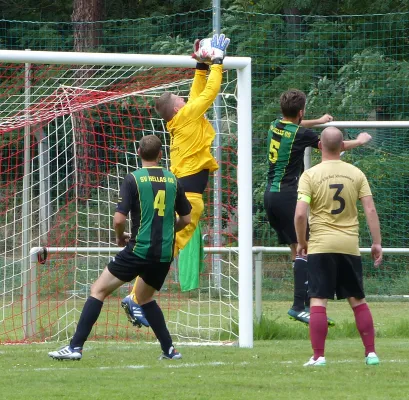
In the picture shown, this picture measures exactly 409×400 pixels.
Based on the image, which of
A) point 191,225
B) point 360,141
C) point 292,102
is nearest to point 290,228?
point 191,225

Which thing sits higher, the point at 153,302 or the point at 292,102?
the point at 292,102

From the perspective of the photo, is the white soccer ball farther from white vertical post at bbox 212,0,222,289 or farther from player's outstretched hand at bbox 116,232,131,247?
player's outstretched hand at bbox 116,232,131,247

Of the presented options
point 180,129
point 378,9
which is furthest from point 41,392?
point 378,9

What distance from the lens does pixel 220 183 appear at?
37.4ft

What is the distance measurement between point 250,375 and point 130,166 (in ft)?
16.7

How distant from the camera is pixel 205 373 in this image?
25.0 feet

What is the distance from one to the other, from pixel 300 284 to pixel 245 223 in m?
0.79

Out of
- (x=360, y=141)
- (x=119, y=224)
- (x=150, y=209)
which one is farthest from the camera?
(x=360, y=141)

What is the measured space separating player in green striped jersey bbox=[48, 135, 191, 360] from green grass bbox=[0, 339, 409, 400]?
29 cm

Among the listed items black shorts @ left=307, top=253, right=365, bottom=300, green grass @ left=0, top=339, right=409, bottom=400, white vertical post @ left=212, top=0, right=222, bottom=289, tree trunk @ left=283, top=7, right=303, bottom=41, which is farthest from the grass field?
tree trunk @ left=283, top=7, right=303, bottom=41

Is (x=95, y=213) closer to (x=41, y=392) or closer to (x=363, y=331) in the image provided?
(x=363, y=331)

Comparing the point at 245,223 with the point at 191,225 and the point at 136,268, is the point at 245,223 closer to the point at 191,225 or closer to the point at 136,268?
the point at 191,225

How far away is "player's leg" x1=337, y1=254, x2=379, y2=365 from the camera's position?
797 centimetres

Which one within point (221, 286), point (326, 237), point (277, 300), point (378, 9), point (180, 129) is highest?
point (378, 9)
